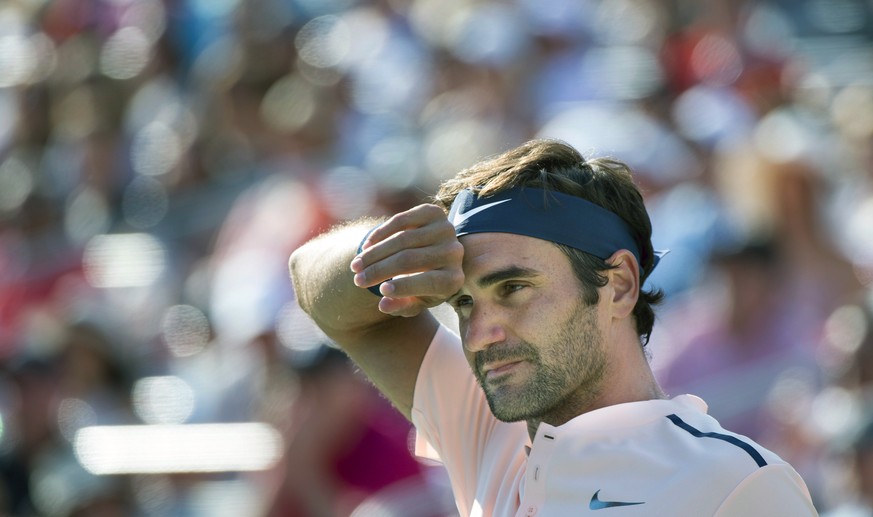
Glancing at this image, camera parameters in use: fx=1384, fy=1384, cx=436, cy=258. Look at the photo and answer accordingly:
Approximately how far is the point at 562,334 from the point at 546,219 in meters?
0.26

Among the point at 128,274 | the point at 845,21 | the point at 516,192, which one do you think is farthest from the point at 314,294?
the point at 845,21

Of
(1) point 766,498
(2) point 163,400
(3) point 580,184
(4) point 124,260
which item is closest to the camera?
(1) point 766,498

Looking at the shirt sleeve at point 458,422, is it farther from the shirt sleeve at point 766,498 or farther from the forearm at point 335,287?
the shirt sleeve at point 766,498

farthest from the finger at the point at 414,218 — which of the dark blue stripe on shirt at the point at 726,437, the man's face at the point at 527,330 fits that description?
the dark blue stripe on shirt at the point at 726,437

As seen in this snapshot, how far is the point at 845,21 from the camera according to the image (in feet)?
29.2

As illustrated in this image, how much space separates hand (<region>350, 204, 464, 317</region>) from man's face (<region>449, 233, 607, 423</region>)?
0.08 meters

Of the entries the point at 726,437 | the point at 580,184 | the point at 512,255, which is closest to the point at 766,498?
the point at 726,437

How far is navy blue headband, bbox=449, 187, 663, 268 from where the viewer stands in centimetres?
303

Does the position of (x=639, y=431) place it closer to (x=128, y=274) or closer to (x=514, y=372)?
(x=514, y=372)

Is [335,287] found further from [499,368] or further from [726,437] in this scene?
[726,437]

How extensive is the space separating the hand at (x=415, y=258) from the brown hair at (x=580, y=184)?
181 millimetres

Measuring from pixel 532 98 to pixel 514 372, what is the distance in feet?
16.7

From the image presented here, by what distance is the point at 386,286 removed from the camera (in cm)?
297

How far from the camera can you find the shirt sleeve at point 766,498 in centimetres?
265
